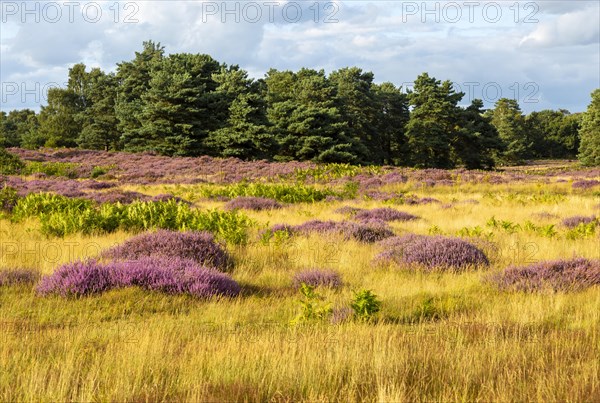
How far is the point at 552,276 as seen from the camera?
283 inches

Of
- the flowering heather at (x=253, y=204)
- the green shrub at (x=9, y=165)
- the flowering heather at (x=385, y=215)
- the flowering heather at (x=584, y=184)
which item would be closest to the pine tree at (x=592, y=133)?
the flowering heather at (x=584, y=184)

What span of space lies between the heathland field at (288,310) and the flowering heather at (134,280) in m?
0.02

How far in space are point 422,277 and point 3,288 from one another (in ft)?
18.1

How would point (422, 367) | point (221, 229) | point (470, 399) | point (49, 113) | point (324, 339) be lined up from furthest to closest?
point (49, 113) < point (221, 229) < point (324, 339) < point (422, 367) < point (470, 399)

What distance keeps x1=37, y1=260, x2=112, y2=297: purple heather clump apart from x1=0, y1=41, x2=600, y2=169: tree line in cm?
3459

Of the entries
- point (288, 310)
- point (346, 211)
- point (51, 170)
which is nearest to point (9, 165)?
point (51, 170)

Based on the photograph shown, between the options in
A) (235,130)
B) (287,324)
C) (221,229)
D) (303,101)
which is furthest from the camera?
(303,101)

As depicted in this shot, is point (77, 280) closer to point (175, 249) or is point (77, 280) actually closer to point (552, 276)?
point (175, 249)

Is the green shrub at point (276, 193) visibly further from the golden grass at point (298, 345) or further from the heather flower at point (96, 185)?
the golden grass at point (298, 345)

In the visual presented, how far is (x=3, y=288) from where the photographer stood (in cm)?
634

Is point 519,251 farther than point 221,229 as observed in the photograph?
No

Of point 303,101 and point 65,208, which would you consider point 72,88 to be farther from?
point 65,208

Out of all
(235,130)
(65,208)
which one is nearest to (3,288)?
(65,208)

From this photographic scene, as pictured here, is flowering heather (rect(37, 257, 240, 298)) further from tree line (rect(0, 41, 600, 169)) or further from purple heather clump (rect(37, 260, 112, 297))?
tree line (rect(0, 41, 600, 169))
